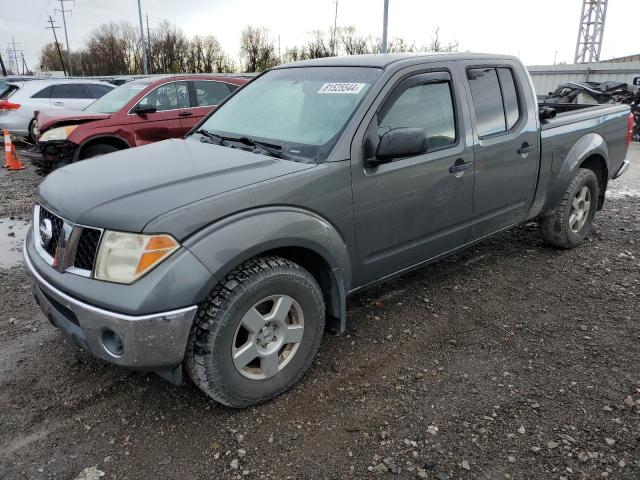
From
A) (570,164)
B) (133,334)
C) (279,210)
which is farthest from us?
(570,164)

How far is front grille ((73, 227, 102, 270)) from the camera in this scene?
2.37m

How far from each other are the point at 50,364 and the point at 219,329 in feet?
4.72

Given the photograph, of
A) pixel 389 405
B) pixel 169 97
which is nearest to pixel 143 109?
pixel 169 97

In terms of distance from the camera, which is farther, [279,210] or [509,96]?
[509,96]

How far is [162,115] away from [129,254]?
6.10m

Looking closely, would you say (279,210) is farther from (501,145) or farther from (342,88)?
(501,145)

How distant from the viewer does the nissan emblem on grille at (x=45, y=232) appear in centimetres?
266

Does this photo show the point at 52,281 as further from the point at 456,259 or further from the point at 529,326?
the point at 456,259

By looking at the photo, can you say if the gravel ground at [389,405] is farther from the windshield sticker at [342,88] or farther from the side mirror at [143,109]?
the side mirror at [143,109]

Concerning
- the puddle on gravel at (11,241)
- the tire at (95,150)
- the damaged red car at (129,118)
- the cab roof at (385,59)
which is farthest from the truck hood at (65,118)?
the cab roof at (385,59)

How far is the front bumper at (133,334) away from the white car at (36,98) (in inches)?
447

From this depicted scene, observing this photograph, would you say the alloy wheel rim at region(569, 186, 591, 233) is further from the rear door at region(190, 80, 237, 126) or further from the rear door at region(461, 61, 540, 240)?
the rear door at region(190, 80, 237, 126)

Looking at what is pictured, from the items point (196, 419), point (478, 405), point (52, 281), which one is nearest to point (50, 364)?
point (52, 281)

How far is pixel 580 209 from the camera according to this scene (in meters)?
5.05
